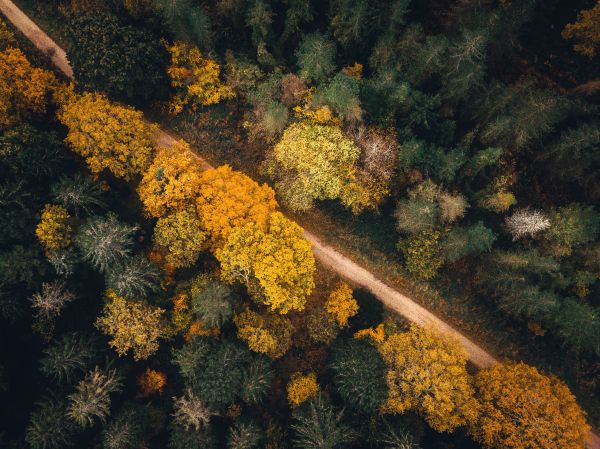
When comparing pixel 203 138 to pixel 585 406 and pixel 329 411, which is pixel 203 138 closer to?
pixel 329 411

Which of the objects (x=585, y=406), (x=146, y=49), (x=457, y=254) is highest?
(x=146, y=49)

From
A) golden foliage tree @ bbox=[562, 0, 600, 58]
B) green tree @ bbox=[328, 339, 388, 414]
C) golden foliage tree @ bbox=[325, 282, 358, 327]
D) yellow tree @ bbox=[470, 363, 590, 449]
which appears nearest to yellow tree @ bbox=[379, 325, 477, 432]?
green tree @ bbox=[328, 339, 388, 414]

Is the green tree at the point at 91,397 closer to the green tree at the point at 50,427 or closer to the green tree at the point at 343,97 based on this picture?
the green tree at the point at 50,427

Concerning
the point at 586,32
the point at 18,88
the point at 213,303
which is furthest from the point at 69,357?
the point at 586,32

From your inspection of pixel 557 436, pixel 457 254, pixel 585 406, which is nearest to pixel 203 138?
pixel 457 254

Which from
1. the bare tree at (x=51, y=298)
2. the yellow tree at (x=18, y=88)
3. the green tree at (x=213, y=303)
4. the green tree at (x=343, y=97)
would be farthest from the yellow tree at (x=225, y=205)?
the yellow tree at (x=18, y=88)
